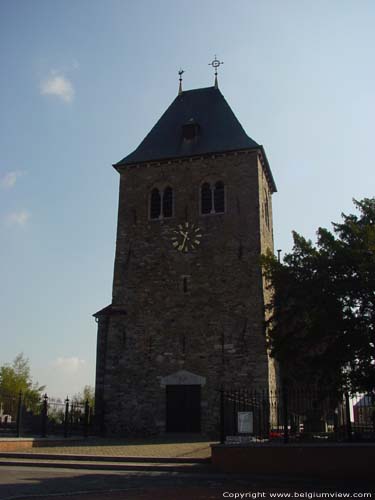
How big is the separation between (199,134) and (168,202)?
12.5 ft

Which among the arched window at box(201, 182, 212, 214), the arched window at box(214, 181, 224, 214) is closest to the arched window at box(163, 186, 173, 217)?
the arched window at box(201, 182, 212, 214)

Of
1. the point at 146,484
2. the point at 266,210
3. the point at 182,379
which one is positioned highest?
the point at 266,210

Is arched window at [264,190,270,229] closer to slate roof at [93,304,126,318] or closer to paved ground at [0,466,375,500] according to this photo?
slate roof at [93,304,126,318]

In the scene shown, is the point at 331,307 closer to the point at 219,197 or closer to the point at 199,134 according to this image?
the point at 219,197

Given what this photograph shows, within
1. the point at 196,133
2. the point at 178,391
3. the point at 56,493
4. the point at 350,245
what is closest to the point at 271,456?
the point at 56,493

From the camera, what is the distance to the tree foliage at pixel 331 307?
42.0ft

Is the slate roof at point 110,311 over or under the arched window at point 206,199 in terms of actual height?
under

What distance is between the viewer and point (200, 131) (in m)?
25.3

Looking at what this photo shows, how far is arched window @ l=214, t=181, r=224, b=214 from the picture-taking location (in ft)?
75.6

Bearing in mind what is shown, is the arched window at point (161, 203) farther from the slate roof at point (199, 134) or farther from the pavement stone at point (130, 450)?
the pavement stone at point (130, 450)

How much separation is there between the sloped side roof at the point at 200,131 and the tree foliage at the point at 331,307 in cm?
957

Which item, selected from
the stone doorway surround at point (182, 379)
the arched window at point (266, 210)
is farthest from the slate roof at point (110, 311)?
the arched window at point (266, 210)

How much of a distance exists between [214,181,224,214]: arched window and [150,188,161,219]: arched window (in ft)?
8.55

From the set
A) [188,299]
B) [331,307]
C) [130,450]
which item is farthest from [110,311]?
[331,307]
